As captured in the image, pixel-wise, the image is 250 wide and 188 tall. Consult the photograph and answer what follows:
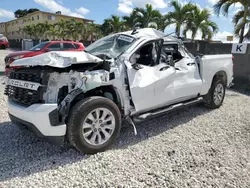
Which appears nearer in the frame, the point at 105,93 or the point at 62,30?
the point at 105,93

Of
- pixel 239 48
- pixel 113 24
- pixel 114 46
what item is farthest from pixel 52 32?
pixel 114 46

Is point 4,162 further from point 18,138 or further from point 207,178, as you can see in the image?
point 207,178

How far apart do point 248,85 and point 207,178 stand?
6.59 metres

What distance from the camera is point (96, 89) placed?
353cm

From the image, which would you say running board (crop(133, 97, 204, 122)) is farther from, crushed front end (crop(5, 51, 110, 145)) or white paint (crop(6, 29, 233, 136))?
crushed front end (crop(5, 51, 110, 145))

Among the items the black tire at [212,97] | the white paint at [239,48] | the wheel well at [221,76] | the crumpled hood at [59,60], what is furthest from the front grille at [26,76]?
the white paint at [239,48]

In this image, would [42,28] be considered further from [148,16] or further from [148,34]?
[148,34]

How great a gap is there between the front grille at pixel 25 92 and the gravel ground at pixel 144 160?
0.80m

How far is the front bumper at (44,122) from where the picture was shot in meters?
2.96

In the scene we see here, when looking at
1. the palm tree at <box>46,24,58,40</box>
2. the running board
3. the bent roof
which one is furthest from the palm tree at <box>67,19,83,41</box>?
the running board

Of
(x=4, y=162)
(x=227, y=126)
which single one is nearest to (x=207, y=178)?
(x=227, y=126)

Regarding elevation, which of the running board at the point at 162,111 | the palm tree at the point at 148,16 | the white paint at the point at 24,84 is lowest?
the running board at the point at 162,111

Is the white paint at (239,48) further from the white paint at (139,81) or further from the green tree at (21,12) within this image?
the green tree at (21,12)

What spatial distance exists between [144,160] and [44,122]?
1456 mm
